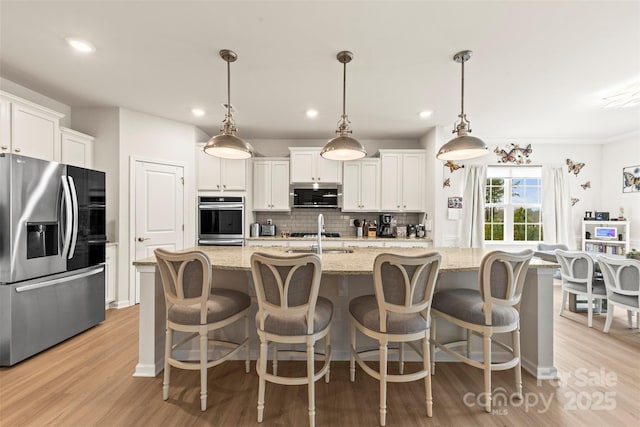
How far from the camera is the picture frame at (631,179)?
4578 mm

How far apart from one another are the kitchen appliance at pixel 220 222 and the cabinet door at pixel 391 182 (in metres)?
2.34

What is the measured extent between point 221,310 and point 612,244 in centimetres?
622

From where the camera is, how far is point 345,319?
2324 millimetres

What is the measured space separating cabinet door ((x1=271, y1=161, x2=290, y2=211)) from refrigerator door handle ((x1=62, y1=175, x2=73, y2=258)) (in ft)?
8.54

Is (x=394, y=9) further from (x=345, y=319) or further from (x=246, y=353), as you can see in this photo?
(x=246, y=353)

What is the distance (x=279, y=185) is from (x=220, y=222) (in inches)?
44.5

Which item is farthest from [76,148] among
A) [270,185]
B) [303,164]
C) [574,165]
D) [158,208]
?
[574,165]

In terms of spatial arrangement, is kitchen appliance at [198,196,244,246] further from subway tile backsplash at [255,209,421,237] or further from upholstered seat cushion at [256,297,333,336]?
upholstered seat cushion at [256,297,333,336]

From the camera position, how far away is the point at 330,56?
2.43m

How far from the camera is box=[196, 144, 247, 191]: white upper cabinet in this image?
4438mm

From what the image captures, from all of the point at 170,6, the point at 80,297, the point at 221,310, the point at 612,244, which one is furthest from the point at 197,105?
the point at 612,244

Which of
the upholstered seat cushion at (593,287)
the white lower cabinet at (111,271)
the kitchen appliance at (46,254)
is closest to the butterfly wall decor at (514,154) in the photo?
the upholstered seat cushion at (593,287)

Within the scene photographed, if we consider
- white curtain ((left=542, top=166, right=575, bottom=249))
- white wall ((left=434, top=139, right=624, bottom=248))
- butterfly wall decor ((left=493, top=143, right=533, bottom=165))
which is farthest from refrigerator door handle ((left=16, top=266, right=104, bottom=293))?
white curtain ((left=542, top=166, right=575, bottom=249))

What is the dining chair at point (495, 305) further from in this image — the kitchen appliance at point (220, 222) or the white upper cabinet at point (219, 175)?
the white upper cabinet at point (219, 175)
